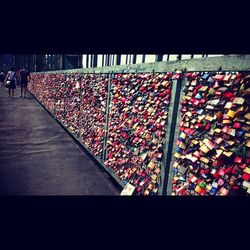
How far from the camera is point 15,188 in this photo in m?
4.14

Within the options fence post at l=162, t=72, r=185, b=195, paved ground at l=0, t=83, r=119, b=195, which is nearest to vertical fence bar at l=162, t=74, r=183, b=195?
fence post at l=162, t=72, r=185, b=195

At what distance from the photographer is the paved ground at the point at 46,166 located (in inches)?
169

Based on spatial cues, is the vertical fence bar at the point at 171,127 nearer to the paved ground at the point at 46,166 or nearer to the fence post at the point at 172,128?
the fence post at the point at 172,128

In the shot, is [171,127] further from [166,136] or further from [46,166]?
[46,166]

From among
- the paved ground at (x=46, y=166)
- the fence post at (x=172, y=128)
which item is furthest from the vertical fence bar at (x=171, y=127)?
the paved ground at (x=46, y=166)

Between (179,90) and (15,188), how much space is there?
10.9 ft

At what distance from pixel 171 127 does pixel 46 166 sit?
136 inches

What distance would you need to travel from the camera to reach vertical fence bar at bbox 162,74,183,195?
2797 mm

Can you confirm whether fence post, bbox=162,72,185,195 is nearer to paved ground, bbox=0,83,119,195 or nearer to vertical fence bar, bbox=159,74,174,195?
vertical fence bar, bbox=159,74,174,195

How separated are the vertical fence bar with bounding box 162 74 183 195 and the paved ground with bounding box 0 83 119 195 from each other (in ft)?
5.34

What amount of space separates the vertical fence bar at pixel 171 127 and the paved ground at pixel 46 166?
1627 mm
